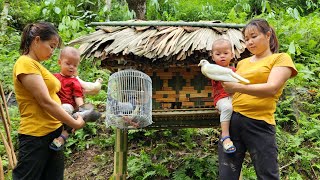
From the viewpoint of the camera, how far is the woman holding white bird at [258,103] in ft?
9.13

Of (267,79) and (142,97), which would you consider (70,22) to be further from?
(267,79)

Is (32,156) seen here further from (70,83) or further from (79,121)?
(70,83)

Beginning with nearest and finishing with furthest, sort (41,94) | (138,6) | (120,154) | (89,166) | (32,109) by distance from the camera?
1. (41,94)
2. (32,109)
3. (120,154)
4. (89,166)
5. (138,6)

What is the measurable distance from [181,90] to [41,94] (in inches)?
65.7

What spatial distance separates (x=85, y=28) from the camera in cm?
845

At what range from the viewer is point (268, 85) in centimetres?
273

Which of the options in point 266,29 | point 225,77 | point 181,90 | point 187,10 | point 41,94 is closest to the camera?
point 41,94

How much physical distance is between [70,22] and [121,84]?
448 cm

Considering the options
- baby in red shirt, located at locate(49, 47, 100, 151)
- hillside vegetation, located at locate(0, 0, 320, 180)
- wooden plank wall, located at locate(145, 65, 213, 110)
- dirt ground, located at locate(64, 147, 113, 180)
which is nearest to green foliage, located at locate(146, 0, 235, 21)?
hillside vegetation, located at locate(0, 0, 320, 180)

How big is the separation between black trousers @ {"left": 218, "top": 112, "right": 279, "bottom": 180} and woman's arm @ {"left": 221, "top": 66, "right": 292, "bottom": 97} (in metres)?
0.24

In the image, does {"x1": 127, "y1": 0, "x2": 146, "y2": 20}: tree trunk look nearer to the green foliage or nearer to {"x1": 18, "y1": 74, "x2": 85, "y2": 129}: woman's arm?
the green foliage

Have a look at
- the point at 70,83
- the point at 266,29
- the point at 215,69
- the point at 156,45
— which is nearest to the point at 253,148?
the point at 215,69

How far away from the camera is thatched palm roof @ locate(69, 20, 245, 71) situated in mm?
3588

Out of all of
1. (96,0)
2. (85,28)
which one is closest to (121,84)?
(85,28)
